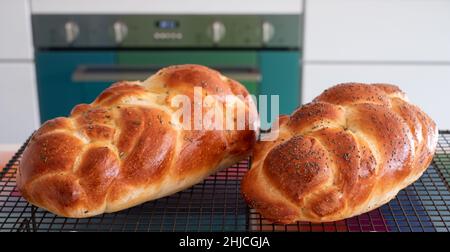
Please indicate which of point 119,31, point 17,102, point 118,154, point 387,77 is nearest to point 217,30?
point 119,31

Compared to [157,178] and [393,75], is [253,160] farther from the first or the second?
[393,75]

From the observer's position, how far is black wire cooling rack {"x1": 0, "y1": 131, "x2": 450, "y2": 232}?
84 centimetres

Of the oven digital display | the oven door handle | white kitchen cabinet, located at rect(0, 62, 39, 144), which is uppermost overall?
the oven digital display

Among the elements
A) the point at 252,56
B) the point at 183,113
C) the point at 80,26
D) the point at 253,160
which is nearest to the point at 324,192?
the point at 253,160

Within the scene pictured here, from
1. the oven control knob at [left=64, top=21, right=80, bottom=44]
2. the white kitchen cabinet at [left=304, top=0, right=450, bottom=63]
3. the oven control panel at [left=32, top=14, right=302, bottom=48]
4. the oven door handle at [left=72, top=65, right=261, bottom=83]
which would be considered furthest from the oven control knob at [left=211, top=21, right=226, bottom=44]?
the oven control knob at [left=64, top=21, right=80, bottom=44]

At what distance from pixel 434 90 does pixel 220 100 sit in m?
1.40

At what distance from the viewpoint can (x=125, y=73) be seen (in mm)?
2088

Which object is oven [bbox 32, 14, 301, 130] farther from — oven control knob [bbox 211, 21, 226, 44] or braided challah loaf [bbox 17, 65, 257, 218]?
braided challah loaf [bbox 17, 65, 257, 218]

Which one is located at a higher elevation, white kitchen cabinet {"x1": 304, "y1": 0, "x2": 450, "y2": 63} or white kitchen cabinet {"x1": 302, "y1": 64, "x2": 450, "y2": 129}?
white kitchen cabinet {"x1": 304, "y1": 0, "x2": 450, "y2": 63}

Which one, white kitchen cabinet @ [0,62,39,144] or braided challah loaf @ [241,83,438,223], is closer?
braided challah loaf @ [241,83,438,223]

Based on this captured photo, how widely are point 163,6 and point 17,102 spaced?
630 mm

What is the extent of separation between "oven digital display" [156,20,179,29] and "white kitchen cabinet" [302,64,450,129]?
0.48 m

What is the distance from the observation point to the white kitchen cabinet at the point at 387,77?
213 centimetres

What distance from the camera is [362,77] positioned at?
214 centimetres
